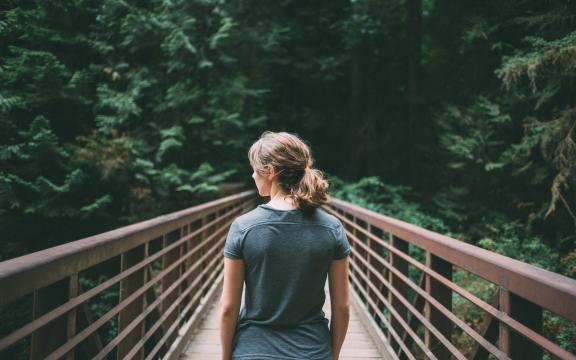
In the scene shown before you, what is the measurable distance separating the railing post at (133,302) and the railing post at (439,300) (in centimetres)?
207

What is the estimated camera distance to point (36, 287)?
173 cm

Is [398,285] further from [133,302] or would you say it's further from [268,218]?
[268,218]

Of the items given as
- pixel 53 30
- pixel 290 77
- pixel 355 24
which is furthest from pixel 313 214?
pixel 290 77

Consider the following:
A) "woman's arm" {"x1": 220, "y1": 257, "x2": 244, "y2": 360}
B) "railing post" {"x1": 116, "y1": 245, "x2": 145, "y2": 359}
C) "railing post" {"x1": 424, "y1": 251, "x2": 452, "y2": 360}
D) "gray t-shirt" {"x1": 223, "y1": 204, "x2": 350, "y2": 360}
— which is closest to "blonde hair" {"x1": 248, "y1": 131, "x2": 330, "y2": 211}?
"gray t-shirt" {"x1": 223, "y1": 204, "x2": 350, "y2": 360}

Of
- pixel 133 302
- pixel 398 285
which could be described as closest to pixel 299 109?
pixel 398 285

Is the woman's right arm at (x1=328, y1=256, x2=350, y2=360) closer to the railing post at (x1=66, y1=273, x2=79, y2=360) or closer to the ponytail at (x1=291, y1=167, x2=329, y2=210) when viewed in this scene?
the ponytail at (x1=291, y1=167, x2=329, y2=210)

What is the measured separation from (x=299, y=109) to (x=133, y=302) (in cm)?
1846

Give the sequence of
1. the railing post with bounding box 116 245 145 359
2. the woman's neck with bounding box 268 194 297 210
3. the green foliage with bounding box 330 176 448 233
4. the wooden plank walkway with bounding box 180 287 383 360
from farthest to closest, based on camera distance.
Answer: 1. the green foliage with bounding box 330 176 448 233
2. the wooden plank walkway with bounding box 180 287 383 360
3. the railing post with bounding box 116 245 145 359
4. the woman's neck with bounding box 268 194 297 210

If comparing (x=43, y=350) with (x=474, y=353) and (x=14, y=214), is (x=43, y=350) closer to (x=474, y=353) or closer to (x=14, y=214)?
(x=474, y=353)

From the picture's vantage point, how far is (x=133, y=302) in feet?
10.1

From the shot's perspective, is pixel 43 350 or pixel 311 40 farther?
pixel 311 40

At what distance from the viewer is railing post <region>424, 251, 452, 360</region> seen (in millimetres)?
2912

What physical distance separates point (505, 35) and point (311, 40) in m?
10.2

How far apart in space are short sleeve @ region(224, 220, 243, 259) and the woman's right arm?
1.43ft
